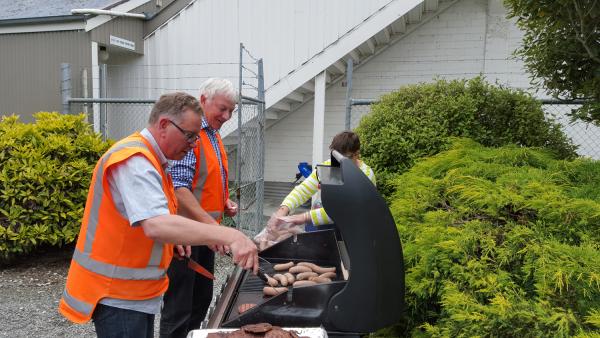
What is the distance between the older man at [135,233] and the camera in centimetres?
187

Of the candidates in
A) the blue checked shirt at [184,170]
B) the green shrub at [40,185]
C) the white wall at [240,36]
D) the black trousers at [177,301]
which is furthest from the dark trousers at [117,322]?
the white wall at [240,36]

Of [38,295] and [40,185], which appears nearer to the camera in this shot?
[38,295]

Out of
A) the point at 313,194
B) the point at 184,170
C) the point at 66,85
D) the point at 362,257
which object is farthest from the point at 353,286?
the point at 66,85

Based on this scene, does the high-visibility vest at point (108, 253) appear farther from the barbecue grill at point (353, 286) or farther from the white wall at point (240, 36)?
the white wall at point (240, 36)

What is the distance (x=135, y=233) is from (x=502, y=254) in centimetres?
166

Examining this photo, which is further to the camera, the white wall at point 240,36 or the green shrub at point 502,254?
the white wall at point 240,36

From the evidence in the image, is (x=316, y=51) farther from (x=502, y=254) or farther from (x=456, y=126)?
(x=502, y=254)

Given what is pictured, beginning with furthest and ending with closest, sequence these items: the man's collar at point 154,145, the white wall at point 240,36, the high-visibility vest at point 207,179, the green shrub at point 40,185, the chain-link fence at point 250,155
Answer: the white wall at point 240,36, the chain-link fence at point 250,155, the green shrub at point 40,185, the high-visibility vest at point 207,179, the man's collar at point 154,145

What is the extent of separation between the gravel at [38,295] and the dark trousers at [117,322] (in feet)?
7.60

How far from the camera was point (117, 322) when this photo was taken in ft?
6.87

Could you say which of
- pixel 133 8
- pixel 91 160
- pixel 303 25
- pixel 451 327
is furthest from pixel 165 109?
pixel 133 8

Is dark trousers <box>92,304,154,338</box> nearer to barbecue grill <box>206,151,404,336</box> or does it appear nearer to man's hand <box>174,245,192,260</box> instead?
barbecue grill <box>206,151,404,336</box>

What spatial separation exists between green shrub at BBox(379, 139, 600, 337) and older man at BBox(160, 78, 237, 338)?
1.31m

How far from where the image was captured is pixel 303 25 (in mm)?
8320
